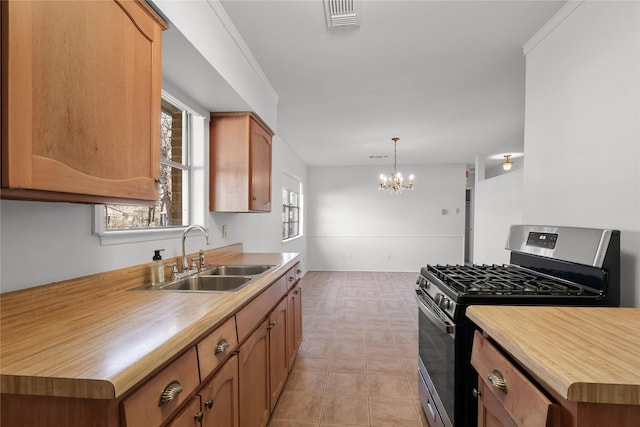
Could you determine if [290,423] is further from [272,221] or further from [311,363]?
[272,221]

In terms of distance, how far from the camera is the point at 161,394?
2.81 ft

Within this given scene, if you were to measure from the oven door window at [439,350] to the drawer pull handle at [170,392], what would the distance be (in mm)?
1087

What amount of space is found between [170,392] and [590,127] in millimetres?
2110

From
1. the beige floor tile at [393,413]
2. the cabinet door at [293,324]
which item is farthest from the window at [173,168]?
the beige floor tile at [393,413]

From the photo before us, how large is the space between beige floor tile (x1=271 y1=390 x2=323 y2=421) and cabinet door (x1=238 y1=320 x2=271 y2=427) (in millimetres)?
220

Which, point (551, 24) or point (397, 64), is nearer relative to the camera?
point (551, 24)

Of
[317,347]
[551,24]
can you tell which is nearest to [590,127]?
[551,24]

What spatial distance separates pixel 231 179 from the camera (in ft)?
8.10

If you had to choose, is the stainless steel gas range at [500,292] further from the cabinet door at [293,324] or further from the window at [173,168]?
the window at [173,168]

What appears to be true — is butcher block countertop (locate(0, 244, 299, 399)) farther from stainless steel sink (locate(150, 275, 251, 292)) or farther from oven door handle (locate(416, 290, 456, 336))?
oven door handle (locate(416, 290, 456, 336))

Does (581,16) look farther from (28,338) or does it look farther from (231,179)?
(28,338)

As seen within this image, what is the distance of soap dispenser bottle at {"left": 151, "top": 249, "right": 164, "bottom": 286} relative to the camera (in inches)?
65.4

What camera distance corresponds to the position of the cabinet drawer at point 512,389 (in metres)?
0.76

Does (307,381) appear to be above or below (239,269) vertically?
below
